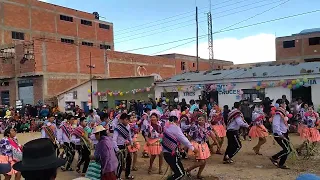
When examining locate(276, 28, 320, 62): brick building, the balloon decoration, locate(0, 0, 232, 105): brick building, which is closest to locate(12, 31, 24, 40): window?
locate(0, 0, 232, 105): brick building

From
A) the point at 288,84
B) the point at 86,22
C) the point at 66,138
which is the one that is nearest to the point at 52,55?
the point at 86,22

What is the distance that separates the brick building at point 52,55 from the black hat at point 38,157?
2651 cm

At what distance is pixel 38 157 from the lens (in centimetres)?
258

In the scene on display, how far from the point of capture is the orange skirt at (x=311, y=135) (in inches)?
415

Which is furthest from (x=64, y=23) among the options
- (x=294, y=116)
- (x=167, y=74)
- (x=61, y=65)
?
(x=294, y=116)

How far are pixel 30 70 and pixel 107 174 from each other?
28.0 meters

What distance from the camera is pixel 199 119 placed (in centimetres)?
884

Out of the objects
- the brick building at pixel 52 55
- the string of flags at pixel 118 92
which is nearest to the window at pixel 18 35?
the brick building at pixel 52 55

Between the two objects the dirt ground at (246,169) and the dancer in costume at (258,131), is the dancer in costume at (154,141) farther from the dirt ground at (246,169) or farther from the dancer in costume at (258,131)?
the dancer in costume at (258,131)

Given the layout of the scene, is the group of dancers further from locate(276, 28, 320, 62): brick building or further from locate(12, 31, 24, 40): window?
locate(276, 28, 320, 62): brick building

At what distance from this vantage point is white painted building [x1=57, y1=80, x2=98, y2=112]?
3006 centimetres

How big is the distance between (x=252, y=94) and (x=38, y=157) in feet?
63.4

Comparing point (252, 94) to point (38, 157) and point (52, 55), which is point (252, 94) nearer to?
point (38, 157)

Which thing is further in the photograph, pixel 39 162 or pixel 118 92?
pixel 118 92
